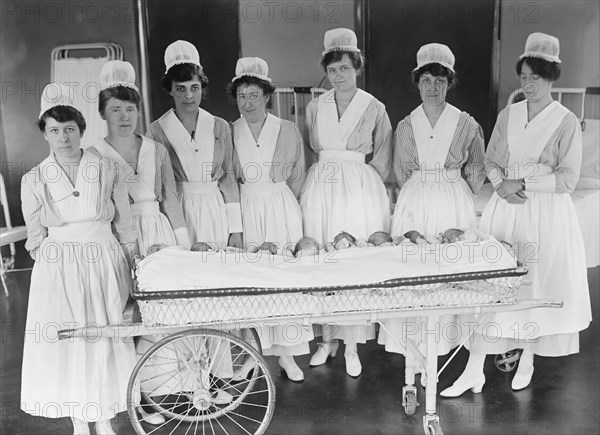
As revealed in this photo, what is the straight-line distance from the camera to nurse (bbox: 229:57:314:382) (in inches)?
134

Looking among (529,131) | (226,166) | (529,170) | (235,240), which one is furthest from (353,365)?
(529,131)

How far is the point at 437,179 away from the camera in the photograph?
11.2ft

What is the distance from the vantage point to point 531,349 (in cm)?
346

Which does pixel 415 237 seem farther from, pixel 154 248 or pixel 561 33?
pixel 561 33

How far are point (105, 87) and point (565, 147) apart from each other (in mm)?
2278

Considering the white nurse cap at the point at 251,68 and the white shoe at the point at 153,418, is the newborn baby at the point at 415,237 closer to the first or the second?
the white nurse cap at the point at 251,68

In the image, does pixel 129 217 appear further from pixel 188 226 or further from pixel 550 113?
pixel 550 113

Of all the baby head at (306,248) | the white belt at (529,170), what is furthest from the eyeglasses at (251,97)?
the white belt at (529,170)

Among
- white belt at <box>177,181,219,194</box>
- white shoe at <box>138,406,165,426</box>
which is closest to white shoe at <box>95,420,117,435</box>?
white shoe at <box>138,406,165,426</box>

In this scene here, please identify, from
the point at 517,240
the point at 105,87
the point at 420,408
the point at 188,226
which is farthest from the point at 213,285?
the point at 517,240

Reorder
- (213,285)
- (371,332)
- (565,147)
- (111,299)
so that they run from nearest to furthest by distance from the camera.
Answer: (213,285) < (111,299) < (565,147) < (371,332)

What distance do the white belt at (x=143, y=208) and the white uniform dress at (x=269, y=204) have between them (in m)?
0.59

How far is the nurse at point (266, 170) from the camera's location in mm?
3396

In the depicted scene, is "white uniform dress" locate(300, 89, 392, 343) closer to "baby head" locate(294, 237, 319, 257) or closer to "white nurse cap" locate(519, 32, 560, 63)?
"baby head" locate(294, 237, 319, 257)
